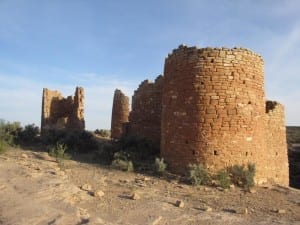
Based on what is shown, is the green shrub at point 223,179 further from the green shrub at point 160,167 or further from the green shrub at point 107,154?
the green shrub at point 107,154

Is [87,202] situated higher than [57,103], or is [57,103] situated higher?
[57,103]

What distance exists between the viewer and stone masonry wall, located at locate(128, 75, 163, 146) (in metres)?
15.6

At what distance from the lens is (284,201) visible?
379 inches

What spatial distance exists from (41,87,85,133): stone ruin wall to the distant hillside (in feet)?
63.3

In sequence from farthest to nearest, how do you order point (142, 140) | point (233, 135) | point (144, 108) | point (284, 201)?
point (144, 108) < point (142, 140) < point (233, 135) < point (284, 201)

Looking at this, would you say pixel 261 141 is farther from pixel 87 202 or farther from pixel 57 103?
pixel 57 103

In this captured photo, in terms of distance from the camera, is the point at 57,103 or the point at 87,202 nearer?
the point at 87,202

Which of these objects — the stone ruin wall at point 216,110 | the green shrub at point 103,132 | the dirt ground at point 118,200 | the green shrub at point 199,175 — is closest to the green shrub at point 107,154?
the dirt ground at point 118,200

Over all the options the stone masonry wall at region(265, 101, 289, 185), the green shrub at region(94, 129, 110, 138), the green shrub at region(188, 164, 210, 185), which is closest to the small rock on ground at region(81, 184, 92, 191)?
the green shrub at region(188, 164, 210, 185)

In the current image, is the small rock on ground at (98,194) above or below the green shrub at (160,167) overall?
below

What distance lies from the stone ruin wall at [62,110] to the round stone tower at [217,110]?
389 inches

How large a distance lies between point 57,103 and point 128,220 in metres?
15.8

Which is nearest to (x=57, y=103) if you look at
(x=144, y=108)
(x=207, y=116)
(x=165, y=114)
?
(x=144, y=108)

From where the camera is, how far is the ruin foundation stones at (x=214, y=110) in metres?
11.1
